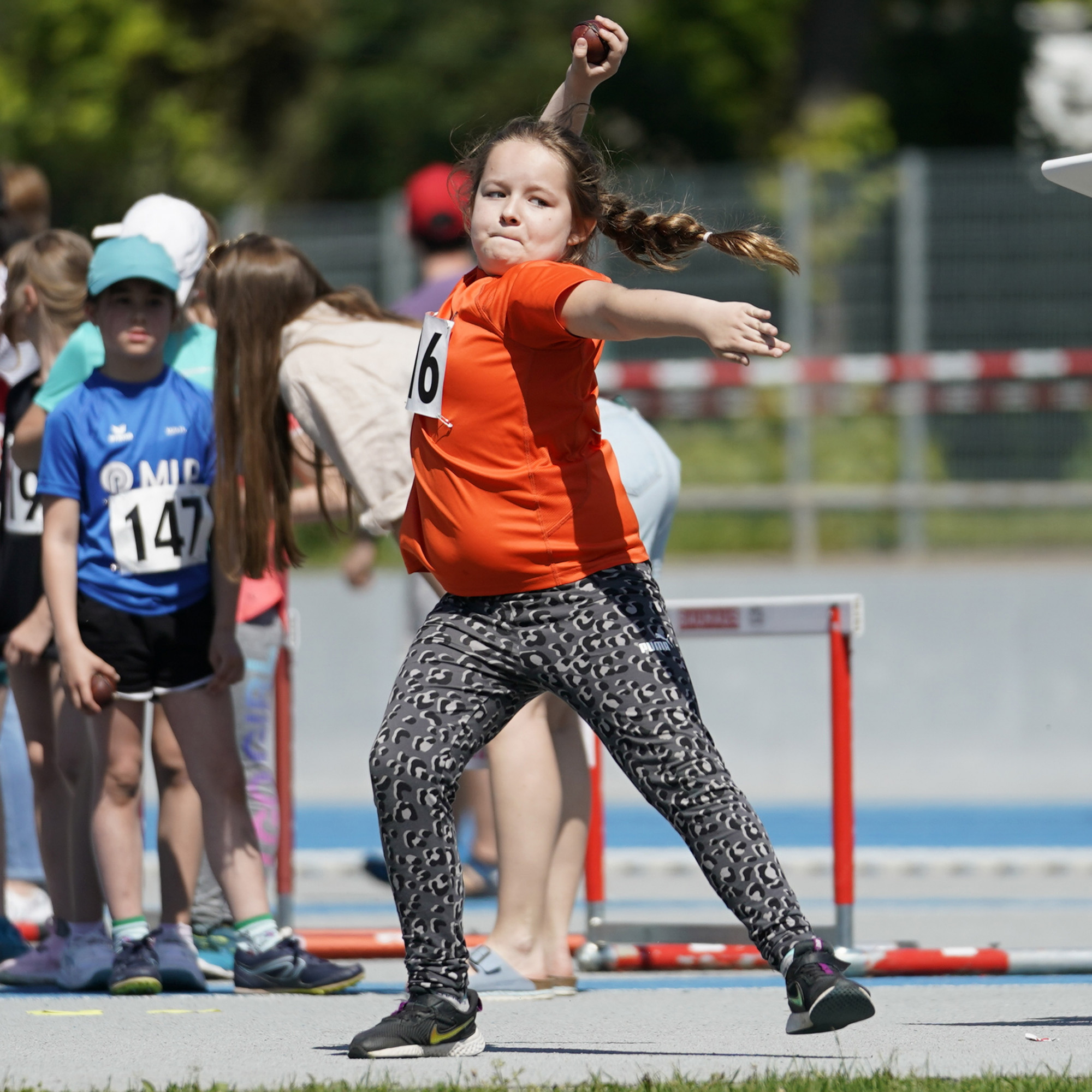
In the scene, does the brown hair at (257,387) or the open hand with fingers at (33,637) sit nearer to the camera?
the brown hair at (257,387)

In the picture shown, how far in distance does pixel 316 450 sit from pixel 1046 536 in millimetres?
6565

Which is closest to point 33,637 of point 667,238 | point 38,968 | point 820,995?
A: point 38,968

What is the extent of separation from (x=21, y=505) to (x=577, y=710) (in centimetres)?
205

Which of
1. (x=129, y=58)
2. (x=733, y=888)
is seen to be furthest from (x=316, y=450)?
(x=129, y=58)

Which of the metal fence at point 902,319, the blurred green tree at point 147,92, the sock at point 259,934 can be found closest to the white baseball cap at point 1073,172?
the sock at point 259,934

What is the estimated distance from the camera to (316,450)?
5.07 metres

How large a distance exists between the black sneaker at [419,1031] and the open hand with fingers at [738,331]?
133 cm

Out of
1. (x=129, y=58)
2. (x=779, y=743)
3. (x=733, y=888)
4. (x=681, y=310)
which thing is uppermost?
(x=129, y=58)

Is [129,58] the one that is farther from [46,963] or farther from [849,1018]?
[849,1018]

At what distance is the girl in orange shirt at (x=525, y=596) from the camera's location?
3674mm

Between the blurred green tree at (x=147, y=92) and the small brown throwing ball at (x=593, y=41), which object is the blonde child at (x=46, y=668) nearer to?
the small brown throwing ball at (x=593, y=41)

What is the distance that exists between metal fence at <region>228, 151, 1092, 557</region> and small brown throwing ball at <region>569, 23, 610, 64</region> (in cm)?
623

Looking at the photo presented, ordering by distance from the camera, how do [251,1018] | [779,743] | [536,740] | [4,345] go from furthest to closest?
[779,743], [4,345], [536,740], [251,1018]

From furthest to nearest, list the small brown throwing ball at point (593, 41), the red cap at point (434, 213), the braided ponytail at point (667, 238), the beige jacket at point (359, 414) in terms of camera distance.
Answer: the red cap at point (434, 213)
the beige jacket at point (359, 414)
the small brown throwing ball at point (593, 41)
the braided ponytail at point (667, 238)
